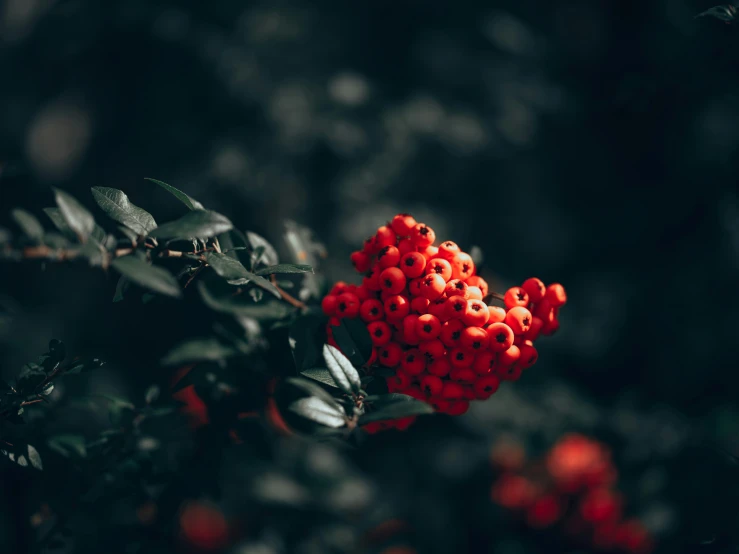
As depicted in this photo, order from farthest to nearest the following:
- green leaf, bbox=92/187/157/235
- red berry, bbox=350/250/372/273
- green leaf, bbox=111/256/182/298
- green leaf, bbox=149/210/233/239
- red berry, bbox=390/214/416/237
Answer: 1. red berry, bbox=350/250/372/273
2. red berry, bbox=390/214/416/237
3. green leaf, bbox=92/187/157/235
4. green leaf, bbox=149/210/233/239
5. green leaf, bbox=111/256/182/298

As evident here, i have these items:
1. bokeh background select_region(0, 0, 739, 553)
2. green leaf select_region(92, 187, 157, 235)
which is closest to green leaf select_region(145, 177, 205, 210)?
green leaf select_region(92, 187, 157, 235)

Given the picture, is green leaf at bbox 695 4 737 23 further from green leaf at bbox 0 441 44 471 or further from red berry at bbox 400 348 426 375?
green leaf at bbox 0 441 44 471

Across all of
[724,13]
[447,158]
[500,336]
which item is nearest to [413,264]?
[500,336]

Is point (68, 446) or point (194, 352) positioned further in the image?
point (68, 446)

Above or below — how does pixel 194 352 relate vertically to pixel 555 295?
below

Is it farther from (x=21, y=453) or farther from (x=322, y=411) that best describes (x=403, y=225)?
(x=21, y=453)
